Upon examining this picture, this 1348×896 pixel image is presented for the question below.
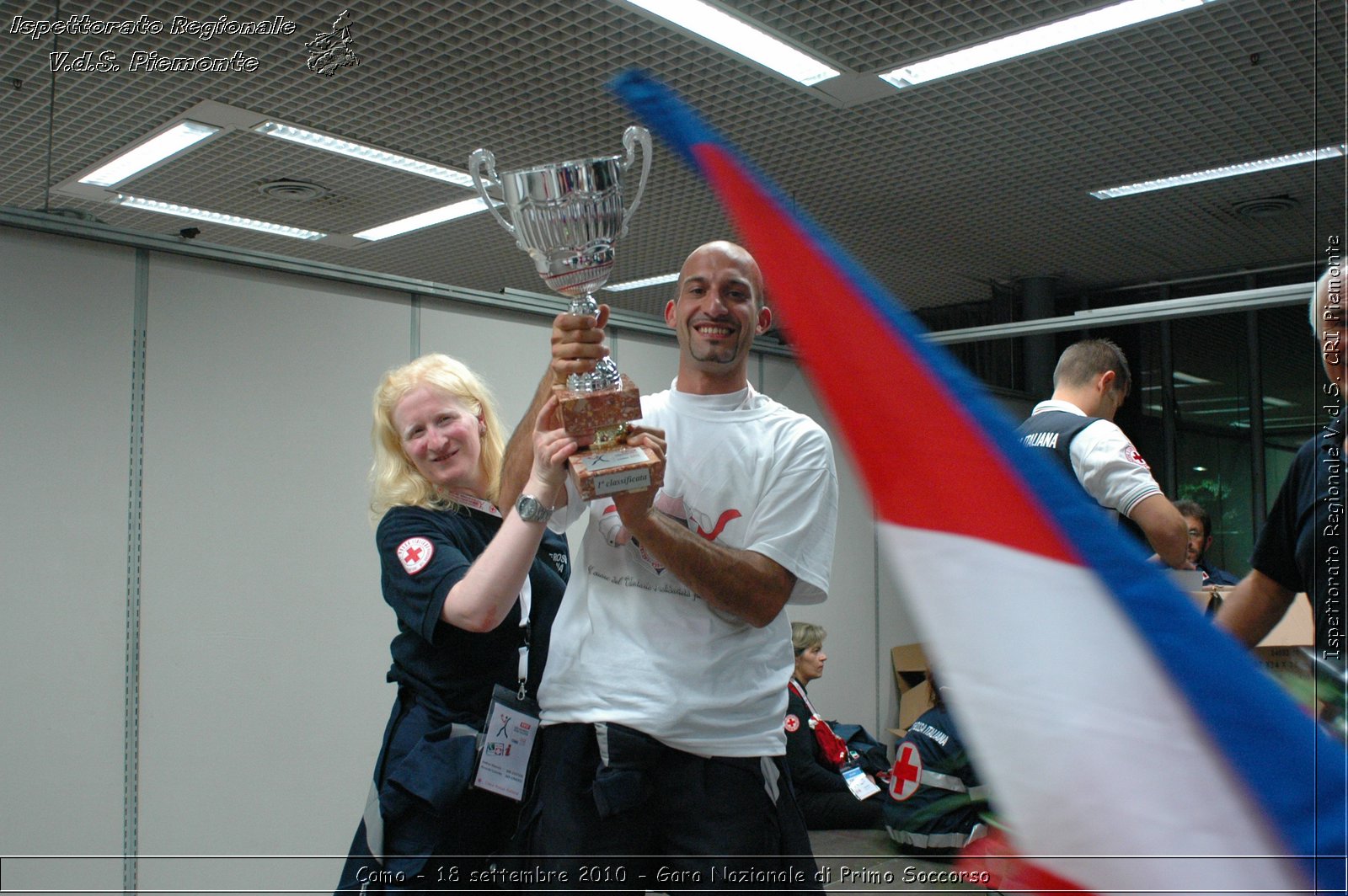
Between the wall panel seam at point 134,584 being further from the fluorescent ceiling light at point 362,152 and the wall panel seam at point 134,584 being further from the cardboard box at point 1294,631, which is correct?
the cardboard box at point 1294,631

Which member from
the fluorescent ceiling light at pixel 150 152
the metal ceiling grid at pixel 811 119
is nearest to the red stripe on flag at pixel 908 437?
the metal ceiling grid at pixel 811 119

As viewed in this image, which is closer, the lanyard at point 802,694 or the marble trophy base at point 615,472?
the marble trophy base at point 615,472

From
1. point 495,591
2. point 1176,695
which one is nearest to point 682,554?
point 495,591

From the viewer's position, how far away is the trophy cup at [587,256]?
1.43m

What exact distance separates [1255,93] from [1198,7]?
1.03 meters

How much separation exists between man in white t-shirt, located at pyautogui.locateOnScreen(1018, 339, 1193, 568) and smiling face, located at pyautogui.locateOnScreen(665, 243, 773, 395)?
162 cm

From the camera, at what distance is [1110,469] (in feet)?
9.53

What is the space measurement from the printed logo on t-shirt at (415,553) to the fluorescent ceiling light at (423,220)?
472 cm

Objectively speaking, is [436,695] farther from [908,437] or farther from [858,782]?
[858,782]

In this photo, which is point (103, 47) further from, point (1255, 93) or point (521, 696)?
point (1255, 93)

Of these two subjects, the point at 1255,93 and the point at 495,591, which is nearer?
the point at 495,591

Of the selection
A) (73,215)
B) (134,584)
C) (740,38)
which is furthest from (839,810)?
(73,215)

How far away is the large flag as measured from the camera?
1.50 feet

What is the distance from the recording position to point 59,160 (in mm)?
5605
